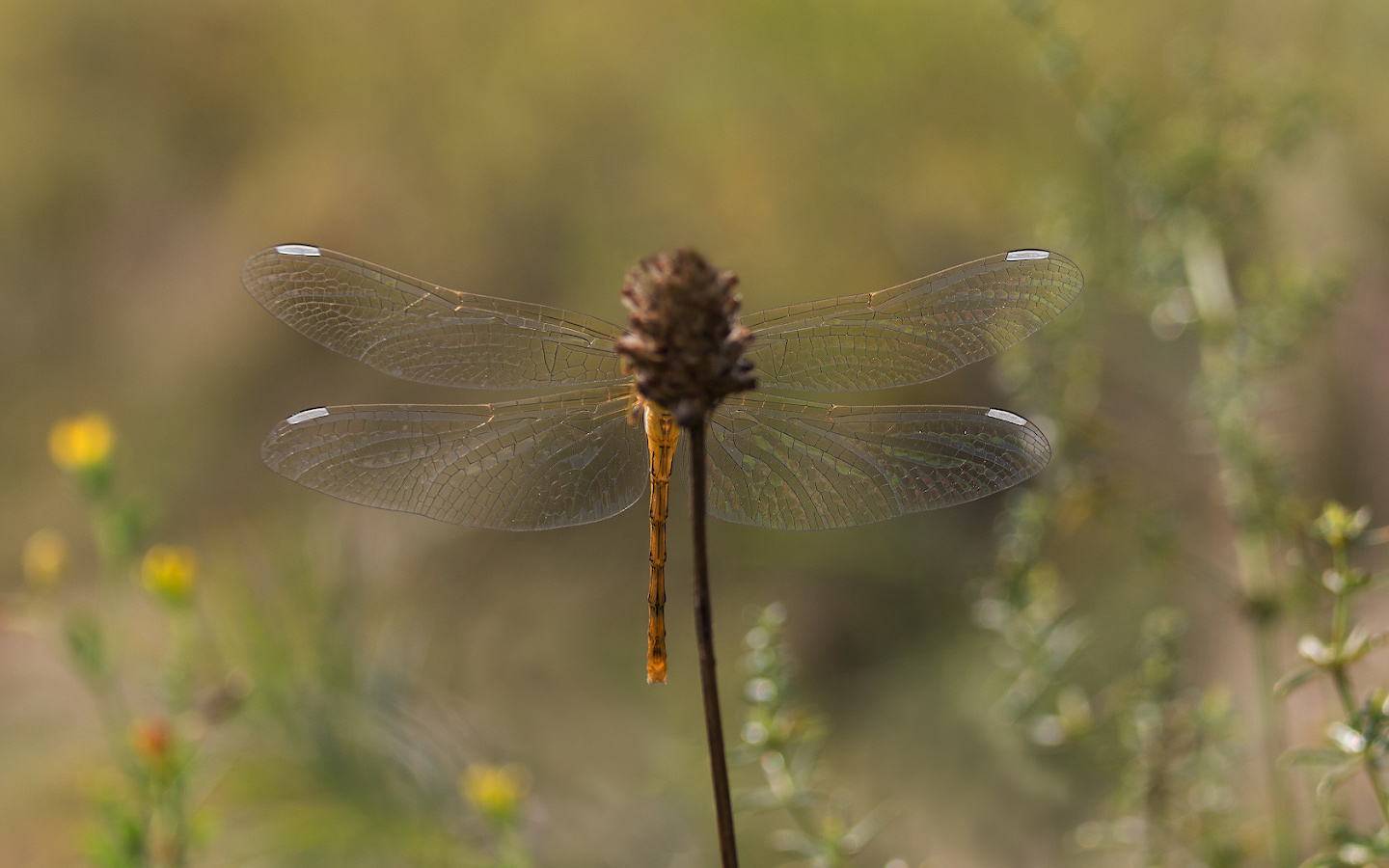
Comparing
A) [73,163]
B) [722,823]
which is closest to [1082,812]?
[722,823]

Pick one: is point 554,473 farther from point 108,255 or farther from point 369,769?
point 108,255

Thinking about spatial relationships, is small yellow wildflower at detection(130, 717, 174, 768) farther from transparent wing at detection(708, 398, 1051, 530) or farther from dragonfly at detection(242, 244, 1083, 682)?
transparent wing at detection(708, 398, 1051, 530)

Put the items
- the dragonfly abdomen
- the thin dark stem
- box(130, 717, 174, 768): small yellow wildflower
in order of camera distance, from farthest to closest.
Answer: box(130, 717, 174, 768): small yellow wildflower
the dragonfly abdomen
the thin dark stem

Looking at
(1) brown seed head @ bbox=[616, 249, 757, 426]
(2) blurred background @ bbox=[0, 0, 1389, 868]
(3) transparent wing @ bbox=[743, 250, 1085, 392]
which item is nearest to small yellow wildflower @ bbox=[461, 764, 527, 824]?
(2) blurred background @ bbox=[0, 0, 1389, 868]

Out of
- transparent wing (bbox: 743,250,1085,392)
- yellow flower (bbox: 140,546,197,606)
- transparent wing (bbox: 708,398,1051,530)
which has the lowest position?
yellow flower (bbox: 140,546,197,606)

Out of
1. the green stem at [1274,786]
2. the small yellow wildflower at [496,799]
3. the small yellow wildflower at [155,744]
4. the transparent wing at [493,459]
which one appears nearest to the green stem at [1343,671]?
the green stem at [1274,786]

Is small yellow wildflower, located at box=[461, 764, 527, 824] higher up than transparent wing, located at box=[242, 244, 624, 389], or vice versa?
transparent wing, located at box=[242, 244, 624, 389]

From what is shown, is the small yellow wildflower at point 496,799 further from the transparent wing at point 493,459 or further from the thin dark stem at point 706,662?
the thin dark stem at point 706,662

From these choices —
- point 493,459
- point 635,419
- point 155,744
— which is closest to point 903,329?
point 635,419
